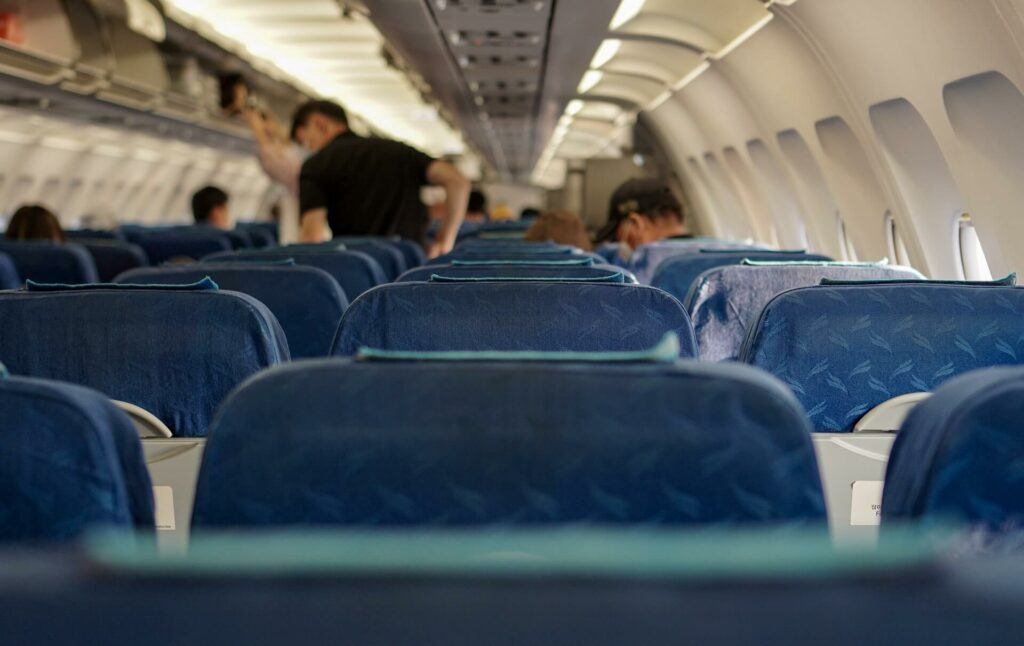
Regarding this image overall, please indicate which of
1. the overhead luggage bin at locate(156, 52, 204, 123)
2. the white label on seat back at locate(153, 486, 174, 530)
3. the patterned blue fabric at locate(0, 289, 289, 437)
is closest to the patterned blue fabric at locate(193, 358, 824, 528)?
the white label on seat back at locate(153, 486, 174, 530)

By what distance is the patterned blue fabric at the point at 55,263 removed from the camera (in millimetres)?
6383

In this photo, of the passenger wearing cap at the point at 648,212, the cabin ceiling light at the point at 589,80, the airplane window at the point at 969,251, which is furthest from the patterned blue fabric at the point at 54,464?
the cabin ceiling light at the point at 589,80

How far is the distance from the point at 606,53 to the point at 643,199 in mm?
5395

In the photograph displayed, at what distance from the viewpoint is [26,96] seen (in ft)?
38.9

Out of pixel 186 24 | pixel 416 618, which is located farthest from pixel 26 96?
pixel 416 618

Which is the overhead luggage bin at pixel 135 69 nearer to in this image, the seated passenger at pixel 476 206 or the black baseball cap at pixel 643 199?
the seated passenger at pixel 476 206

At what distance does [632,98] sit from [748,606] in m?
16.7

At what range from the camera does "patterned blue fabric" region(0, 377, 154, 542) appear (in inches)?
59.0

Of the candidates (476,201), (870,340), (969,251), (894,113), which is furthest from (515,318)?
(476,201)

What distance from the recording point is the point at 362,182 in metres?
8.04

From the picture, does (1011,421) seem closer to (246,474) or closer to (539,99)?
(246,474)

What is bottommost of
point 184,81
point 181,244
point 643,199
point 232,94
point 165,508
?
point 165,508

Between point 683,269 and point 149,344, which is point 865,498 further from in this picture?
point 683,269

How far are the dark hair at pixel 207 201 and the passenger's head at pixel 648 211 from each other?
672 centimetres
